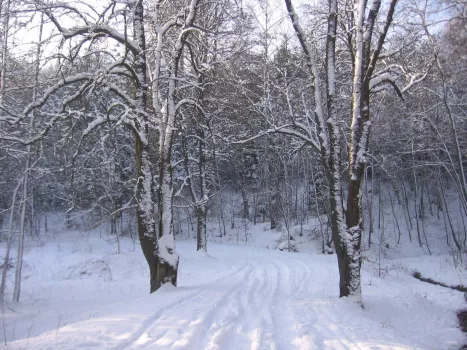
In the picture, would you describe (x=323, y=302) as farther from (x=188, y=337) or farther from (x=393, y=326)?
(x=188, y=337)

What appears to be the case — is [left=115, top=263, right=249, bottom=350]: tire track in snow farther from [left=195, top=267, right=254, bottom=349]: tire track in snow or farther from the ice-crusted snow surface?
[left=195, top=267, right=254, bottom=349]: tire track in snow

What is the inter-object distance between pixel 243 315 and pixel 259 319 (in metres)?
0.35

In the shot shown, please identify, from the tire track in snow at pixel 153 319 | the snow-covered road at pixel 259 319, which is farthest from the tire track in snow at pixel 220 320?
the tire track in snow at pixel 153 319

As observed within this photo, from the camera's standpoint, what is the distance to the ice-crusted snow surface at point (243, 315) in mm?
4695

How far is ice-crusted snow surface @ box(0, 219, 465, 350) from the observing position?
4.70 metres

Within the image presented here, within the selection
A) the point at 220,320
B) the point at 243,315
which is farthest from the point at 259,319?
the point at 220,320

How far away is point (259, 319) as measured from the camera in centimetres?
596

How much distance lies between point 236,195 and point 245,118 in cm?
2122

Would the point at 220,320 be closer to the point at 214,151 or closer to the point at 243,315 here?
the point at 243,315

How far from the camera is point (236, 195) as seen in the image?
39750 millimetres

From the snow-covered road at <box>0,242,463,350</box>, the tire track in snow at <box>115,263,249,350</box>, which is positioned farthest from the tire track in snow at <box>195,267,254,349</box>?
the tire track in snow at <box>115,263,249,350</box>

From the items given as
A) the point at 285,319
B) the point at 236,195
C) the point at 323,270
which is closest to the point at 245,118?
the point at 323,270

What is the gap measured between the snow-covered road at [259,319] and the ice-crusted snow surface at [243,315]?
0.01 metres

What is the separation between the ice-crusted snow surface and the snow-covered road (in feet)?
0.05
